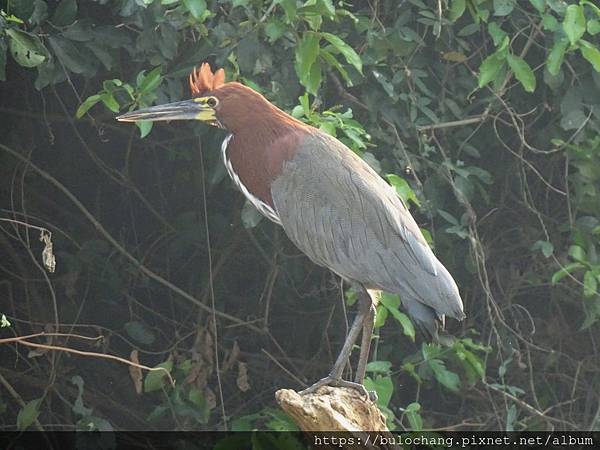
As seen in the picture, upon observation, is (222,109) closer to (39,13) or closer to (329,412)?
(39,13)

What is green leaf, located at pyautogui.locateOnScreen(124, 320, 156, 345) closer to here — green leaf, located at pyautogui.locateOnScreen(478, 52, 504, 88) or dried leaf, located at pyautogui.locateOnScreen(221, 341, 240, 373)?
dried leaf, located at pyautogui.locateOnScreen(221, 341, 240, 373)

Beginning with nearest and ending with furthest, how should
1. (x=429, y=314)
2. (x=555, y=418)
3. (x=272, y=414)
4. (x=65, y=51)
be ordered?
(x=429, y=314)
(x=65, y=51)
(x=272, y=414)
(x=555, y=418)

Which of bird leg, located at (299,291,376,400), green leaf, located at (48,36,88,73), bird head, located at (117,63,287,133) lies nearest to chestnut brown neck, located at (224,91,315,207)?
bird head, located at (117,63,287,133)

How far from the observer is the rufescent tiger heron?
2885 millimetres

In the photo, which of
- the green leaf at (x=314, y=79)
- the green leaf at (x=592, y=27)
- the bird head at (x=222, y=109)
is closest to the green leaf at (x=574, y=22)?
the green leaf at (x=592, y=27)

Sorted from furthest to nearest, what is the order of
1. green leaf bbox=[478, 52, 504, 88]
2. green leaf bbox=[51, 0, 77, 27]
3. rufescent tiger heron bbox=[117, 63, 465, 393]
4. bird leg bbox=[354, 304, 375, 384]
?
green leaf bbox=[478, 52, 504, 88], green leaf bbox=[51, 0, 77, 27], bird leg bbox=[354, 304, 375, 384], rufescent tiger heron bbox=[117, 63, 465, 393]

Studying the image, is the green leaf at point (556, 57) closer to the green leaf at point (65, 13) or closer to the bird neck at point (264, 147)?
the bird neck at point (264, 147)

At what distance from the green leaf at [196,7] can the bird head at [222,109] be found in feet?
0.99

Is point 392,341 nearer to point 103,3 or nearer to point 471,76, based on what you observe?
point 471,76

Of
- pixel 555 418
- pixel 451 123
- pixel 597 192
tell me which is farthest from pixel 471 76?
pixel 555 418

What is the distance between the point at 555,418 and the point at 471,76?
1.25 m

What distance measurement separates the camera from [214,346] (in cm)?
402

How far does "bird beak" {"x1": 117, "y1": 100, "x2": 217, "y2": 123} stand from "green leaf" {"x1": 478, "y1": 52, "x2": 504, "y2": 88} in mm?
1009

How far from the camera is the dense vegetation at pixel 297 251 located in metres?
3.86
